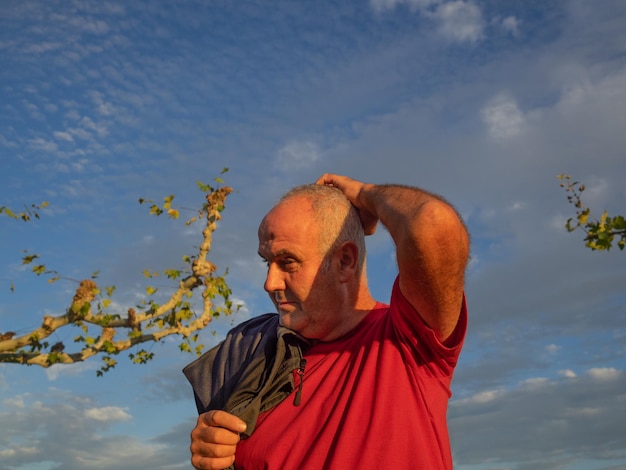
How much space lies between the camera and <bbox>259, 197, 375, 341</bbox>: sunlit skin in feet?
13.2

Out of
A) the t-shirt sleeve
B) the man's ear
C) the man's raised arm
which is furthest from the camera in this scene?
the man's ear

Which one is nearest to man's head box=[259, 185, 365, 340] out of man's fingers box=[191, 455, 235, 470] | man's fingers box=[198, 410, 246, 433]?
man's fingers box=[198, 410, 246, 433]

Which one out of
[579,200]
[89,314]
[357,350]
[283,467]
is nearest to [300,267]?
[357,350]

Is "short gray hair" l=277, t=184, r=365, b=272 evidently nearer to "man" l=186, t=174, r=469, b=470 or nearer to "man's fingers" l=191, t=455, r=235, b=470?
"man" l=186, t=174, r=469, b=470

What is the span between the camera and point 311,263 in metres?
4.02

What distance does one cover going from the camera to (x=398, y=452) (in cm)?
340

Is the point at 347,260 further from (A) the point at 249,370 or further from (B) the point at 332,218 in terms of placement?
(A) the point at 249,370

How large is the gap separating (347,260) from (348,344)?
507mm

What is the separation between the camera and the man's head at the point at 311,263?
4.02 metres

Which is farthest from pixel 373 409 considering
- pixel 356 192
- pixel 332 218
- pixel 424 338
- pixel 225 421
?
pixel 356 192

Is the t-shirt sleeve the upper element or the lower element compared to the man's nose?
lower

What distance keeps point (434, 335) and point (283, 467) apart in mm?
1033

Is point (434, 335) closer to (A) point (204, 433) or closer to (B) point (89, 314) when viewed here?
(A) point (204, 433)

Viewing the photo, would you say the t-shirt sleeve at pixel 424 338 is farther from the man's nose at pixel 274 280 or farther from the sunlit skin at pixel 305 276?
the man's nose at pixel 274 280
